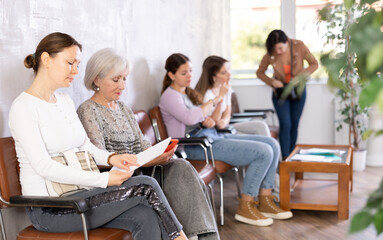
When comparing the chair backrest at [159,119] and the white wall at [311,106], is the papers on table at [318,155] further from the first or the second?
the white wall at [311,106]

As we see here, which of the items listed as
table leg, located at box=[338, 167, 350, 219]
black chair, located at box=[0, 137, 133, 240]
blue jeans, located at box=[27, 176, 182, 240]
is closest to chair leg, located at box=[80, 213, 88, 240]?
black chair, located at box=[0, 137, 133, 240]

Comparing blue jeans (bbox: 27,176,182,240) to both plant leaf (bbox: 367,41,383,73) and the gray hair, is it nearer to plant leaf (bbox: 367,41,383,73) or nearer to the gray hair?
the gray hair

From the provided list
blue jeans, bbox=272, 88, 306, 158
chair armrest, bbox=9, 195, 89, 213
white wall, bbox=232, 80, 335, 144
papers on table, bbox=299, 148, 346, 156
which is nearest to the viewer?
chair armrest, bbox=9, 195, 89, 213

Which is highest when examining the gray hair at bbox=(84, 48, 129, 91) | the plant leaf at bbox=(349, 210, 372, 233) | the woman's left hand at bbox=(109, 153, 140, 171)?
the gray hair at bbox=(84, 48, 129, 91)

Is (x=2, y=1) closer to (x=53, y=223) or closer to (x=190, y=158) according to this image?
(x=53, y=223)

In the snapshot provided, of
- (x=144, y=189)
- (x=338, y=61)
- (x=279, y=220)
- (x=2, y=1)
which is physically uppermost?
(x=2, y=1)

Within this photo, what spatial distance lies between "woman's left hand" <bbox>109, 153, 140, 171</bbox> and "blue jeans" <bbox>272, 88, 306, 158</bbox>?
3051 millimetres

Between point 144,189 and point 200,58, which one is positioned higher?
point 200,58

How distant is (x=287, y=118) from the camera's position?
5176mm

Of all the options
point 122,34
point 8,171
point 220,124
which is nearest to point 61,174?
point 8,171

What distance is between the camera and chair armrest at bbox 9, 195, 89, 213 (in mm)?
1874

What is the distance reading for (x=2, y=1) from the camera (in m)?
2.33

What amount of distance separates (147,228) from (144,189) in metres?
0.16

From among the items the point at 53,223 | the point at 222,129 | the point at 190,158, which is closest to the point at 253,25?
the point at 222,129
